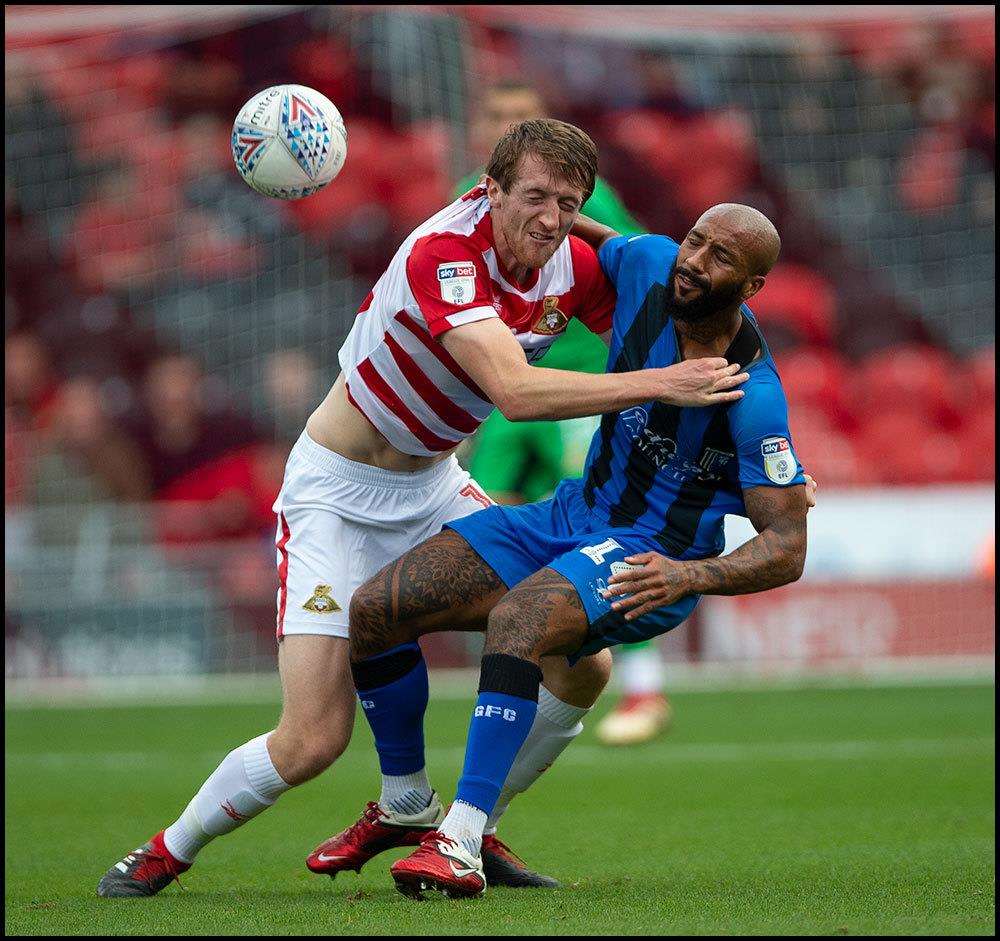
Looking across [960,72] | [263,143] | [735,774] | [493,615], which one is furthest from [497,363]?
[960,72]

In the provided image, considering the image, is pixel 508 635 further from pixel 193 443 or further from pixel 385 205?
pixel 385 205

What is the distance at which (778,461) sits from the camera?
4375mm

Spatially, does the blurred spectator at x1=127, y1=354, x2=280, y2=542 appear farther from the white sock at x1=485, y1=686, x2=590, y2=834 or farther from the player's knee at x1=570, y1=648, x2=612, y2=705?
the player's knee at x1=570, y1=648, x2=612, y2=705

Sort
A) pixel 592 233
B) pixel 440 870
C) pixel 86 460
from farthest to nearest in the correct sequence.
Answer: pixel 86 460
pixel 592 233
pixel 440 870

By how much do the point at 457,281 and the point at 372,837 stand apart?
169cm

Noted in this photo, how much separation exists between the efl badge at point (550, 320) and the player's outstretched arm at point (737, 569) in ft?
2.76

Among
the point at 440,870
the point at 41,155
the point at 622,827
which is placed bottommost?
the point at 622,827

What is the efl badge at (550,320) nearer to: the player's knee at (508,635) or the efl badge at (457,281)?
the efl badge at (457,281)

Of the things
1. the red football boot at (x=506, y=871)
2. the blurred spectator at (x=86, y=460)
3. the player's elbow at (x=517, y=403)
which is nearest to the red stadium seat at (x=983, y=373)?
the blurred spectator at (x=86, y=460)

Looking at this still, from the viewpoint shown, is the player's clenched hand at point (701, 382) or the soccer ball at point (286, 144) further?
the soccer ball at point (286, 144)

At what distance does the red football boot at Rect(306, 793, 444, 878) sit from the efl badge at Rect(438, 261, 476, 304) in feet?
5.06

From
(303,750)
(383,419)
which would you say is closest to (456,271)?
(383,419)

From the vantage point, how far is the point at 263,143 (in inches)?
194

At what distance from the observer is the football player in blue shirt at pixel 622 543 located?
4.34 meters
